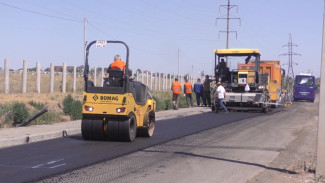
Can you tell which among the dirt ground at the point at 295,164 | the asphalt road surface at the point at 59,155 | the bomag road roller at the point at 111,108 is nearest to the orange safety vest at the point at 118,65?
the bomag road roller at the point at 111,108

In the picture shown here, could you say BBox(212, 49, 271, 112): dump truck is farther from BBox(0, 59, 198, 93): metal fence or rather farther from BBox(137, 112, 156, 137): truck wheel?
BBox(137, 112, 156, 137): truck wheel

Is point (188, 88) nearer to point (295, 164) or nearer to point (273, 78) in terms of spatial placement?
point (273, 78)

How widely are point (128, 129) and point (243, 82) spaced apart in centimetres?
1667

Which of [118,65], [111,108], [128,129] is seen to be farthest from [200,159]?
[118,65]

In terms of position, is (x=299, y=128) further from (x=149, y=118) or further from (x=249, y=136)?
(x=149, y=118)

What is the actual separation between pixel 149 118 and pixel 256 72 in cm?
1493

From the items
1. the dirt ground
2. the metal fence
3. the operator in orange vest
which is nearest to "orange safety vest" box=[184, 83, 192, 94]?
the metal fence

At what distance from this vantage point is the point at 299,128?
1914cm

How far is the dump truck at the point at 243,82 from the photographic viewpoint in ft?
92.7

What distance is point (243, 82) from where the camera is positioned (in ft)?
94.7

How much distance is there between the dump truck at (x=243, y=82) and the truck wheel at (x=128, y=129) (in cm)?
1531

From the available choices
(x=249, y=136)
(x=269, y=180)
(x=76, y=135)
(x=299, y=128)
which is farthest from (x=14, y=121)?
(x=269, y=180)

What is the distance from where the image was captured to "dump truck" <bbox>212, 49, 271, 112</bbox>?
28.3m

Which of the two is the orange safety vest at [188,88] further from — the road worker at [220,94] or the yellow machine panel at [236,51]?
the road worker at [220,94]
